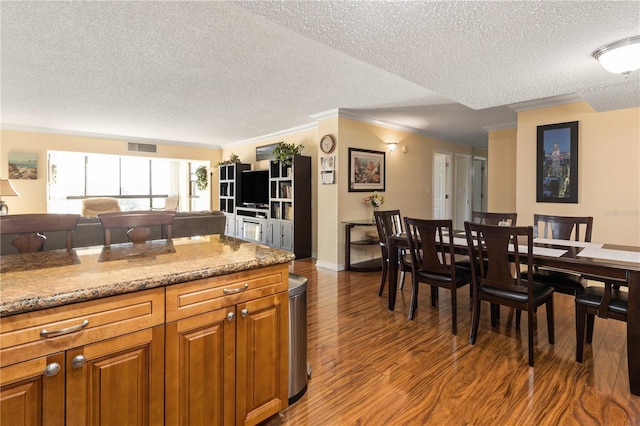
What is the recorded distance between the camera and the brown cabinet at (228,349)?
1.34 m

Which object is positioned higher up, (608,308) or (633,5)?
(633,5)

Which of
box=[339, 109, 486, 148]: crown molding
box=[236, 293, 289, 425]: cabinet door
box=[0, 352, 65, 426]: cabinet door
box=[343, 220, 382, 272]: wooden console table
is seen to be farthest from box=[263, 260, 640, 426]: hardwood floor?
box=[339, 109, 486, 148]: crown molding

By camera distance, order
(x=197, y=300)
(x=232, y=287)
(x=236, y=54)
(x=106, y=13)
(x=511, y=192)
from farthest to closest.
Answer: (x=511, y=192), (x=236, y=54), (x=106, y=13), (x=232, y=287), (x=197, y=300)

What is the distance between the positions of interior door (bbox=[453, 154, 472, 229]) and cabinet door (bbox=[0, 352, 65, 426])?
7813 mm

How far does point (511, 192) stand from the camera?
5426 mm

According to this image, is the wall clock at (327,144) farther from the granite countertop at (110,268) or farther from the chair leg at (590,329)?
the chair leg at (590,329)

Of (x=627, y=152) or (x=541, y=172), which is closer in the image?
(x=627, y=152)

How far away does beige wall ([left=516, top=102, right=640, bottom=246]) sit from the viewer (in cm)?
361

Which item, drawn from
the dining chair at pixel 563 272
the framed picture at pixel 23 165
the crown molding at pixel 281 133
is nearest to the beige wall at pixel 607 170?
the dining chair at pixel 563 272

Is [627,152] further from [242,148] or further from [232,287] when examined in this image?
[242,148]

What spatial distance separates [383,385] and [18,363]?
1776 mm

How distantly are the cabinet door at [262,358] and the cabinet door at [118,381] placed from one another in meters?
0.35

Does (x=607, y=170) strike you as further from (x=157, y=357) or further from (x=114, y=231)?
(x=114, y=231)

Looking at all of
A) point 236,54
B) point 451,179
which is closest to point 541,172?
point 451,179
